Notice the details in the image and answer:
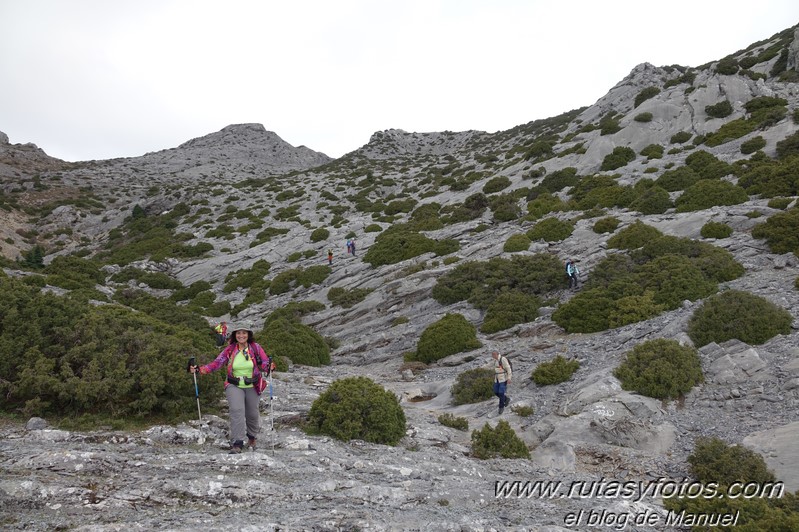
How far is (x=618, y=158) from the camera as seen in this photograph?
3500 cm

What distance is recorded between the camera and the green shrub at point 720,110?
35.0 metres

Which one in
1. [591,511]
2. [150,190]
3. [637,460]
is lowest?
[637,460]

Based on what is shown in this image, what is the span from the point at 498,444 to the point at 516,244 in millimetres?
16491

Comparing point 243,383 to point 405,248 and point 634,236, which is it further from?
point 405,248

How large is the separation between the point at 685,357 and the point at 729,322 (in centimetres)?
212

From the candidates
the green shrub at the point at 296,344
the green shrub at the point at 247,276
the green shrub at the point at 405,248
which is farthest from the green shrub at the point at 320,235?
the green shrub at the point at 296,344

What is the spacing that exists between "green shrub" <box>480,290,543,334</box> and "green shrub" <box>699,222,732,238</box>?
756 centimetres

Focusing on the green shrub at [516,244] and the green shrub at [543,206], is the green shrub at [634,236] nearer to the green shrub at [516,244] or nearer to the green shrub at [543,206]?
the green shrub at [516,244]

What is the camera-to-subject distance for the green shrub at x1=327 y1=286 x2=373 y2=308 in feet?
79.9

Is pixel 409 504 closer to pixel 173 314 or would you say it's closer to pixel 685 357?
pixel 685 357

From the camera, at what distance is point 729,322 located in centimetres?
1171

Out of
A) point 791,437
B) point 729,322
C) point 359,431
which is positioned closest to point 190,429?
point 359,431

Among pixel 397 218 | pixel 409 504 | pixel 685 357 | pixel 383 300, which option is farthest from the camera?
pixel 397 218

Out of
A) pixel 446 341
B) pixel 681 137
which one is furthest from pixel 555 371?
pixel 681 137
